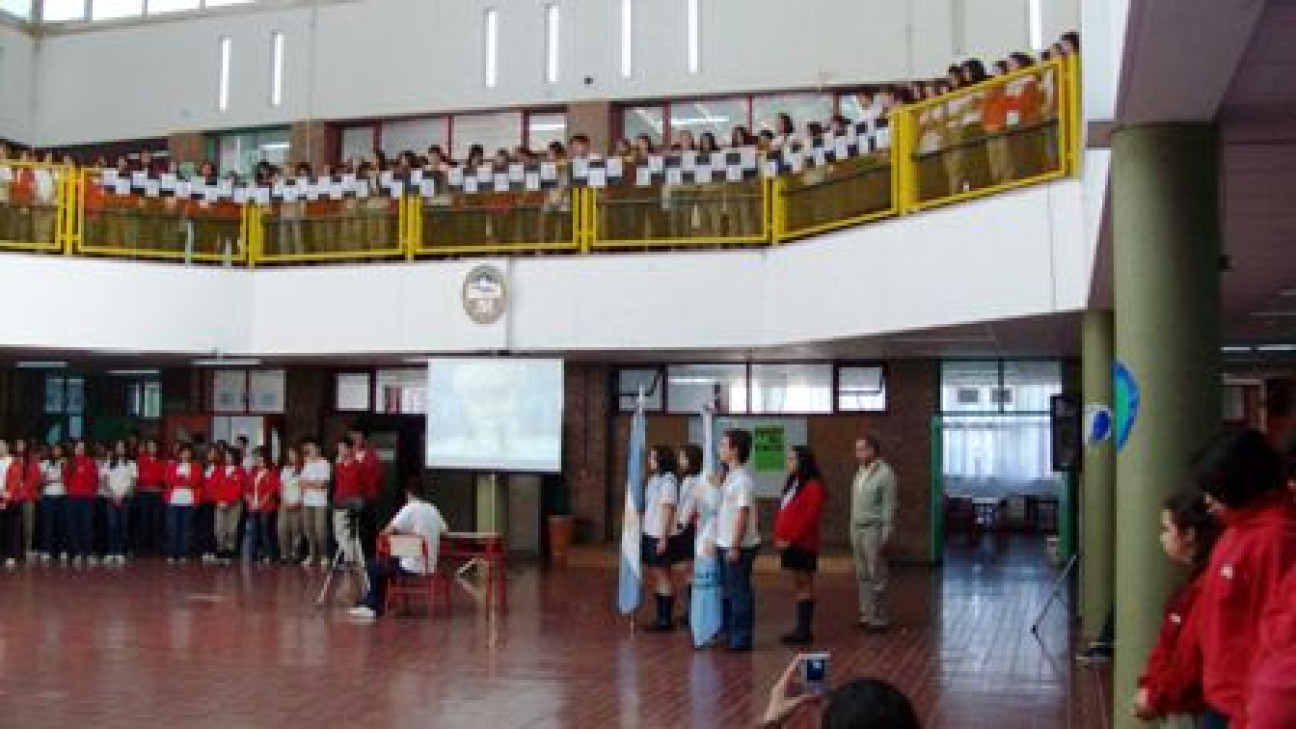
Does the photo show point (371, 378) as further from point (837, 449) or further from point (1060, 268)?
point (1060, 268)

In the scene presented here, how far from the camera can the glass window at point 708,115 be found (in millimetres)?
21125

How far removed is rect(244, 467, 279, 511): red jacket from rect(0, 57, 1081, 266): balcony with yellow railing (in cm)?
315

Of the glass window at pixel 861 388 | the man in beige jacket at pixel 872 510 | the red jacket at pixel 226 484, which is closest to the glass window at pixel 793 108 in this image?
the glass window at pixel 861 388

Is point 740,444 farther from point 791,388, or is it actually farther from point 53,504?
point 53,504

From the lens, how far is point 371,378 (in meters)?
22.1

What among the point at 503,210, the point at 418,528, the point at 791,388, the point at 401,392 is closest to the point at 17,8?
the point at 401,392

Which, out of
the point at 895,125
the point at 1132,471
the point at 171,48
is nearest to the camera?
the point at 1132,471

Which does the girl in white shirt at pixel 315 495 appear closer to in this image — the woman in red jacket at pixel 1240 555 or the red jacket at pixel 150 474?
the red jacket at pixel 150 474

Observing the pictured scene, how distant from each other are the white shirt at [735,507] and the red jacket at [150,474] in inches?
480

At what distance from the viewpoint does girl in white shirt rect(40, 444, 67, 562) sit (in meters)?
19.8

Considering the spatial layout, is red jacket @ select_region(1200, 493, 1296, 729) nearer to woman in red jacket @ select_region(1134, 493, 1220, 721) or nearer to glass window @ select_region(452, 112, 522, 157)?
woman in red jacket @ select_region(1134, 493, 1220, 721)

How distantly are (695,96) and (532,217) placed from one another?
4684mm

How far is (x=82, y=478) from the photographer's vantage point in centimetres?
1981

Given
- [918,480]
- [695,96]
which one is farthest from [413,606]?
[695,96]
